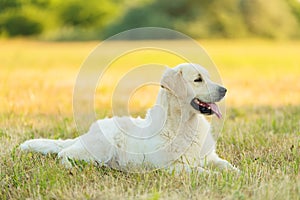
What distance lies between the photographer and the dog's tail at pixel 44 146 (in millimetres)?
4992

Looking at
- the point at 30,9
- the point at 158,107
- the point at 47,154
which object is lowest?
the point at 47,154

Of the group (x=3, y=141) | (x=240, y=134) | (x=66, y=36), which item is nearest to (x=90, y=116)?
(x=3, y=141)

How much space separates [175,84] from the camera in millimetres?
4379

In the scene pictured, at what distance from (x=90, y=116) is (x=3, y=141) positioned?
A: 142cm

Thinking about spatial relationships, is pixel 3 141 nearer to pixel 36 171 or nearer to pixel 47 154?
pixel 47 154

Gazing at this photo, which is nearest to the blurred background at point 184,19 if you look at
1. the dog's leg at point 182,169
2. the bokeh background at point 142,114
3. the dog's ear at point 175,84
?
the bokeh background at point 142,114

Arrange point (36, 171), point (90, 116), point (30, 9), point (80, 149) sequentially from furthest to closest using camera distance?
point (30, 9) < point (90, 116) < point (80, 149) < point (36, 171)

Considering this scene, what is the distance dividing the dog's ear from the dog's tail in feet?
4.08

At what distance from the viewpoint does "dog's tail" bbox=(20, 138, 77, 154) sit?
16.4 feet

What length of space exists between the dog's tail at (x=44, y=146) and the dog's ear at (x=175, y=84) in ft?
4.08

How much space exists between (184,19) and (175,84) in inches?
1334

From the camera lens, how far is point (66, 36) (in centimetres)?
3591

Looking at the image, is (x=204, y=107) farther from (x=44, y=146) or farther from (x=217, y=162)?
(x=44, y=146)

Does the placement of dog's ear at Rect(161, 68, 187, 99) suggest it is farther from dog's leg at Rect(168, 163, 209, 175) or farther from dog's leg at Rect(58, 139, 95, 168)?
dog's leg at Rect(58, 139, 95, 168)
